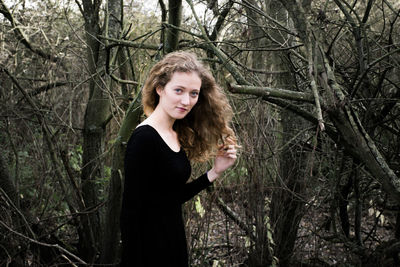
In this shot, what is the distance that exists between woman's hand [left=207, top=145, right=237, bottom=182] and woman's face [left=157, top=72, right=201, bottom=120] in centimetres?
40

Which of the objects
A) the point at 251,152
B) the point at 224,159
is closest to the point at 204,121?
the point at 224,159

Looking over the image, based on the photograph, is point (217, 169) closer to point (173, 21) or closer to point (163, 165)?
point (163, 165)

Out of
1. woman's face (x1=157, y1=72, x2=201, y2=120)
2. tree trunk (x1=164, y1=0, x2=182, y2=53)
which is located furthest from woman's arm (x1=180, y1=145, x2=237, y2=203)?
tree trunk (x1=164, y1=0, x2=182, y2=53)

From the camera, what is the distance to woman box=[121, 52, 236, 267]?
1.93 metres

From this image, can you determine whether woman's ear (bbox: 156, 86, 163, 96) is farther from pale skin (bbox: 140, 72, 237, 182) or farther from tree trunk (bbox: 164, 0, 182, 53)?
tree trunk (bbox: 164, 0, 182, 53)

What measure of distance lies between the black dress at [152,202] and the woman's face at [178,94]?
16 cm

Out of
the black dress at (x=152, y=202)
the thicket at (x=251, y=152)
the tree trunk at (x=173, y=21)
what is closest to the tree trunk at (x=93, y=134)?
the thicket at (x=251, y=152)

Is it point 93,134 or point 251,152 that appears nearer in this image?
point 251,152

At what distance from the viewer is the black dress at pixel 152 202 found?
6.29 ft

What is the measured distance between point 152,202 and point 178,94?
0.56 m

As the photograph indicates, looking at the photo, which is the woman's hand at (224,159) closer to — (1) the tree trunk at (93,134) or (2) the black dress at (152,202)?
(2) the black dress at (152,202)

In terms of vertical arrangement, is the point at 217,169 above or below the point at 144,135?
below

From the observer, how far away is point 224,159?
237 centimetres

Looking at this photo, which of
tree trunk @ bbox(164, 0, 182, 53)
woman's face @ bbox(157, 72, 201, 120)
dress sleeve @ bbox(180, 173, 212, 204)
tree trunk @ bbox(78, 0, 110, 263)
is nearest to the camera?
woman's face @ bbox(157, 72, 201, 120)
